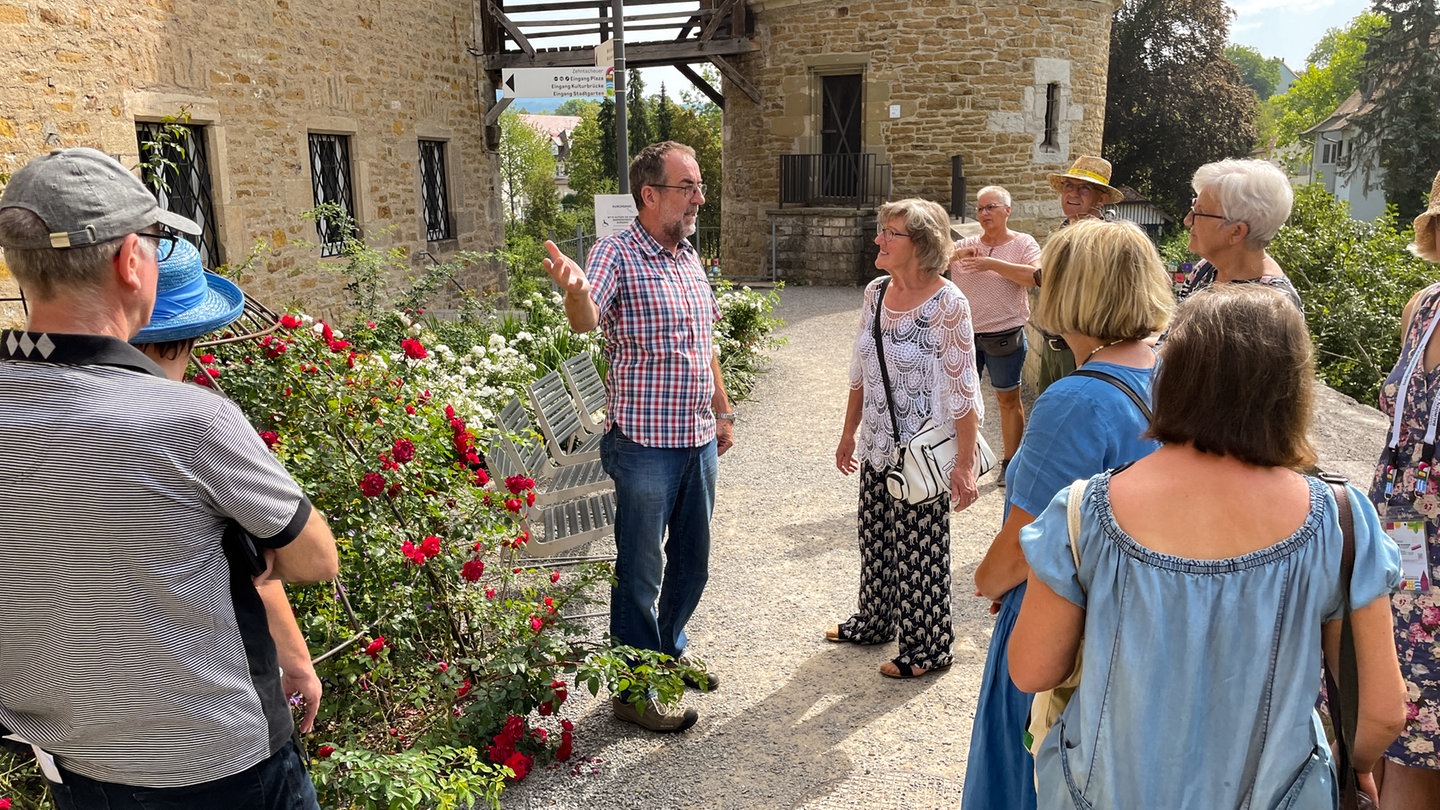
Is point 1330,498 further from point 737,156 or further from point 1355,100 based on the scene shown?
point 1355,100

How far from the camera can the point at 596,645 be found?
3279mm

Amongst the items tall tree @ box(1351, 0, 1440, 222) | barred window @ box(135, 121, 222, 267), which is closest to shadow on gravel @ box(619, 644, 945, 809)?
barred window @ box(135, 121, 222, 267)

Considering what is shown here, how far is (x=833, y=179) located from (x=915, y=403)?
1352 centimetres

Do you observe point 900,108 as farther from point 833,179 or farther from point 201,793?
point 201,793

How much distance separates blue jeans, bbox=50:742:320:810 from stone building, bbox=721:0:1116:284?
47.9ft

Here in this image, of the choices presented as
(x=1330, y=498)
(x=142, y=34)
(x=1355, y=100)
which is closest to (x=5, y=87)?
(x=142, y=34)

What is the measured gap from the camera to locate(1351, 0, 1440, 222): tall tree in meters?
26.5

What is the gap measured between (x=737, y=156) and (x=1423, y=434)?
1557 centimetres

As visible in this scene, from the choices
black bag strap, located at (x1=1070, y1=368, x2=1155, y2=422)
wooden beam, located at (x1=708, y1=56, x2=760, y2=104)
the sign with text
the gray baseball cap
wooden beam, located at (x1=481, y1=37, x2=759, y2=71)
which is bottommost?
black bag strap, located at (x1=1070, y1=368, x2=1155, y2=422)

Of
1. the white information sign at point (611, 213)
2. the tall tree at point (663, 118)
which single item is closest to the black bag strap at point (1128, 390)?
the white information sign at point (611, 213)

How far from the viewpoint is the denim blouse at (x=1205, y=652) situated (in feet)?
5.06

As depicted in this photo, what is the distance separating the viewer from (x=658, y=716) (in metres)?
3.38

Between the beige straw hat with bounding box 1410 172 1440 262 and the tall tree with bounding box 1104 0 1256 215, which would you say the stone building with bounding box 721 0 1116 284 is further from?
the beige straw hat with bounding box 1410 172 1440 262

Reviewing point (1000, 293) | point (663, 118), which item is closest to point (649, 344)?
point (1000, 293)
